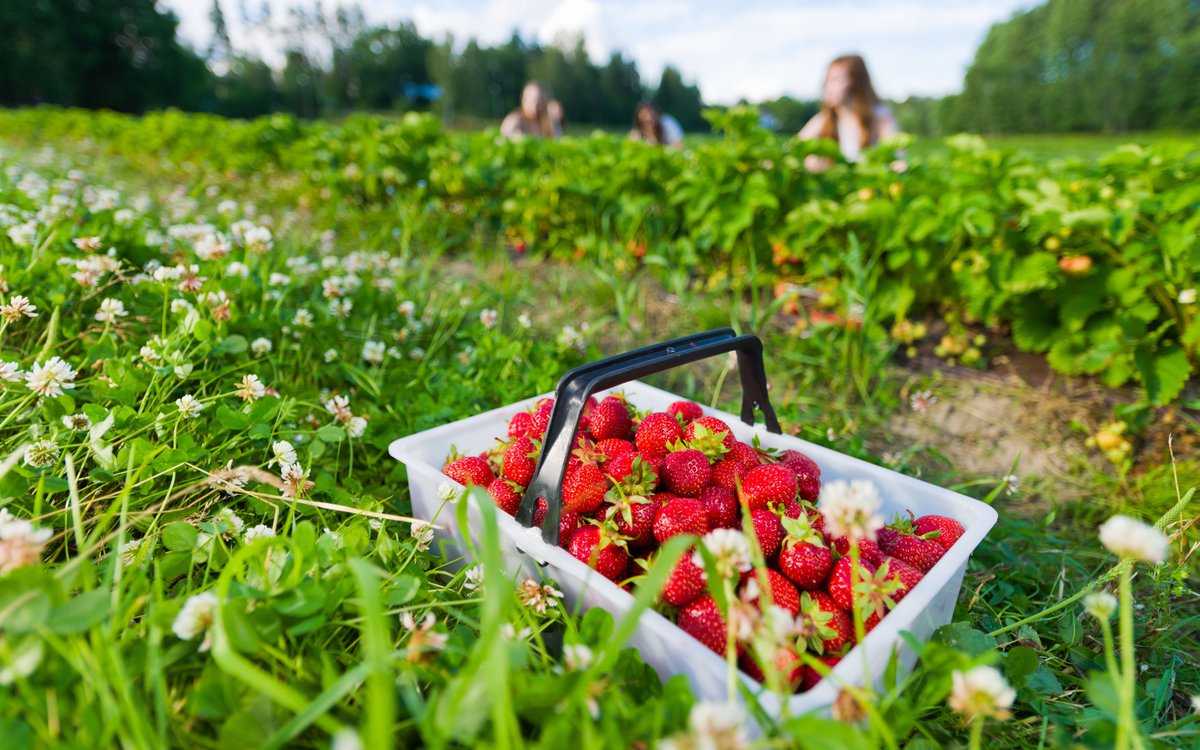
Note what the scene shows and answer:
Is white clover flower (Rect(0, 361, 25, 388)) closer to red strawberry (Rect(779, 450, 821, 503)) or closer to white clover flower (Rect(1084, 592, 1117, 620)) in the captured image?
red strawberry (Rect(779, 450, 821, 503))

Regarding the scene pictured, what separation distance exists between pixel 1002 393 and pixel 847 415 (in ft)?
2.52

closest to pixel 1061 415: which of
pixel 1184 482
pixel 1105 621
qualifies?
pixel 1184 482

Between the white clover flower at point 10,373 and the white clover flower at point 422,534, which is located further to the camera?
the white clover flower at point 10,373

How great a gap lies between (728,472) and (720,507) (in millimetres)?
101

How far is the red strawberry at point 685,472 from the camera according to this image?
3.86ft

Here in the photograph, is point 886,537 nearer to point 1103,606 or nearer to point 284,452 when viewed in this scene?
point 1103,606

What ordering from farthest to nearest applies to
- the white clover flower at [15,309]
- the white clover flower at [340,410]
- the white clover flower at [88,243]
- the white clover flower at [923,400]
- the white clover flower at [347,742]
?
the white clover flower at [923,400] → the white clover flower at [88,243] → the white clover flower at [340,410] → the white clover flower at [15,309] → the white clover flower at [347,742]

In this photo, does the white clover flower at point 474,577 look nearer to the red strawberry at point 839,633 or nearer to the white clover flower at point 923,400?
the red strawberry at point 839,633

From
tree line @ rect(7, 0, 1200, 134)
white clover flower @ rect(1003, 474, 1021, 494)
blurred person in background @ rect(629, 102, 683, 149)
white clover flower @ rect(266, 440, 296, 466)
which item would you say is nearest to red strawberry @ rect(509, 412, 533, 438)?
white clover flower @ rect(266, 440, 296, 466)

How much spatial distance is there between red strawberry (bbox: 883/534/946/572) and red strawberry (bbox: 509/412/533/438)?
2.47 feet

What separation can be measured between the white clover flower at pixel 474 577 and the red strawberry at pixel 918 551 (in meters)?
0.74

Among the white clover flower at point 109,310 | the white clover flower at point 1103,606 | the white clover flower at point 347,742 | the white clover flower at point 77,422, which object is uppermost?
the white clover flower at point 109,310

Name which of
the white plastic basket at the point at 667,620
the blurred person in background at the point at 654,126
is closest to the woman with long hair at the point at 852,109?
the blurred person in background at the point at 654,126

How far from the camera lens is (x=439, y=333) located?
250 cm
